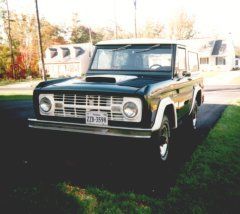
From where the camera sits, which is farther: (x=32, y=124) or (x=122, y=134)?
(x=32, y=124)

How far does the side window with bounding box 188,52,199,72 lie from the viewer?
7.01 meters

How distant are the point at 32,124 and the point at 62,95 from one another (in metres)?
0.76

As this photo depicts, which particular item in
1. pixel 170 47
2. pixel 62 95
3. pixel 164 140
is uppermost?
pixel 170 47

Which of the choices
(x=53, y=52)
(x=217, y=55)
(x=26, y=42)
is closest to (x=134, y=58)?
(x=26, y=42)

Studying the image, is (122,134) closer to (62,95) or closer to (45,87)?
(62,95)

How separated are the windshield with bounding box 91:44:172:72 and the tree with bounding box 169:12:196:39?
216ft

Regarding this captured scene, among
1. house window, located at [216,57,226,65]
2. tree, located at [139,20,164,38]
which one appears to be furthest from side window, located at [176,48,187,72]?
tree, located at [139,20,164,38]

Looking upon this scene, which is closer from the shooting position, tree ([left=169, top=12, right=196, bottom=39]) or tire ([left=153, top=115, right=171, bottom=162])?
tire ([left=153, top=115, right=171, bottom=162])

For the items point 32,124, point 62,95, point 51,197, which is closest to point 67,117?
point 62,95

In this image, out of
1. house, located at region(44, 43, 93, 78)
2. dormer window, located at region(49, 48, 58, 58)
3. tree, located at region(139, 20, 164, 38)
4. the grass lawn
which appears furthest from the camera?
tree, located at region(139, 20, 164, 38)

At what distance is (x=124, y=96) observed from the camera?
419 centimetres

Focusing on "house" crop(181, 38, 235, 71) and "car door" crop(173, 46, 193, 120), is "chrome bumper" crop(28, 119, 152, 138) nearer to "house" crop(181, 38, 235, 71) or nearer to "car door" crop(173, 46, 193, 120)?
"car door" crop(173, 46, 193, 120)

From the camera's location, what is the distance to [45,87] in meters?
4.84

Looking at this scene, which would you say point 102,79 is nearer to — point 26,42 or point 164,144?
point 164,144
